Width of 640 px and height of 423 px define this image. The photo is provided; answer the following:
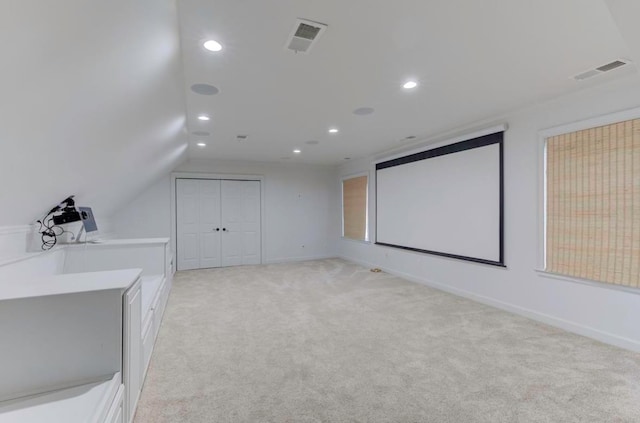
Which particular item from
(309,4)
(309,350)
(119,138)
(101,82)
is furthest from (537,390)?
(119,138)

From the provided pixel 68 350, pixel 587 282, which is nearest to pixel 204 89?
pixel 68 350

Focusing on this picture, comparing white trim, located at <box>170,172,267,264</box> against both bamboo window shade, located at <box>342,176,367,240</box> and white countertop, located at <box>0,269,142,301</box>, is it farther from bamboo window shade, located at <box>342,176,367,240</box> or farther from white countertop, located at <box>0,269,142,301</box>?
white countertop, located at <box>0,269,142,301</box>

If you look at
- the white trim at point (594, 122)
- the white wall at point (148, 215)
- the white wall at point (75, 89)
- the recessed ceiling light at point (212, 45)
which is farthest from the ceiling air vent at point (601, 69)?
the white wall at point (148, 215)

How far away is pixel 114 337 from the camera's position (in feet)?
4.97

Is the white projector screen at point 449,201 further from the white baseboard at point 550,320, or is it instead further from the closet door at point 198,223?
the closet door at point 198,223

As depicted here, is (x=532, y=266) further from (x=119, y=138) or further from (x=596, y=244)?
(x=119, y=138)

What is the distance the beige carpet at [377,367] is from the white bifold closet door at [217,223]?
276 centimetres

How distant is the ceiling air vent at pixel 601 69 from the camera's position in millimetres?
2457

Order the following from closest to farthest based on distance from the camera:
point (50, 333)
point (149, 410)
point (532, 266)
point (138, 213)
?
1. point (50, 333)
2. point (149, 410)
3. point (532, 266)
4. point (138, 213)

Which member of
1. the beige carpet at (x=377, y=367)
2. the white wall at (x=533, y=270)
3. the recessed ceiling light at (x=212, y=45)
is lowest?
the beige carpet at (x=377, y=367)

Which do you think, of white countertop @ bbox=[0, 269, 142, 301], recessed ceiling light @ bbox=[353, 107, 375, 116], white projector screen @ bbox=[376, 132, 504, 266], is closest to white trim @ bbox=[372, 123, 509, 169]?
white projector screen @ bbox=[376, 132, 504, 266]

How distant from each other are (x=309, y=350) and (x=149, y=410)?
1.28 m

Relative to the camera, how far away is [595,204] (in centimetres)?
301

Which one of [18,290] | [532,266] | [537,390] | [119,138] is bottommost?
[537,390]
